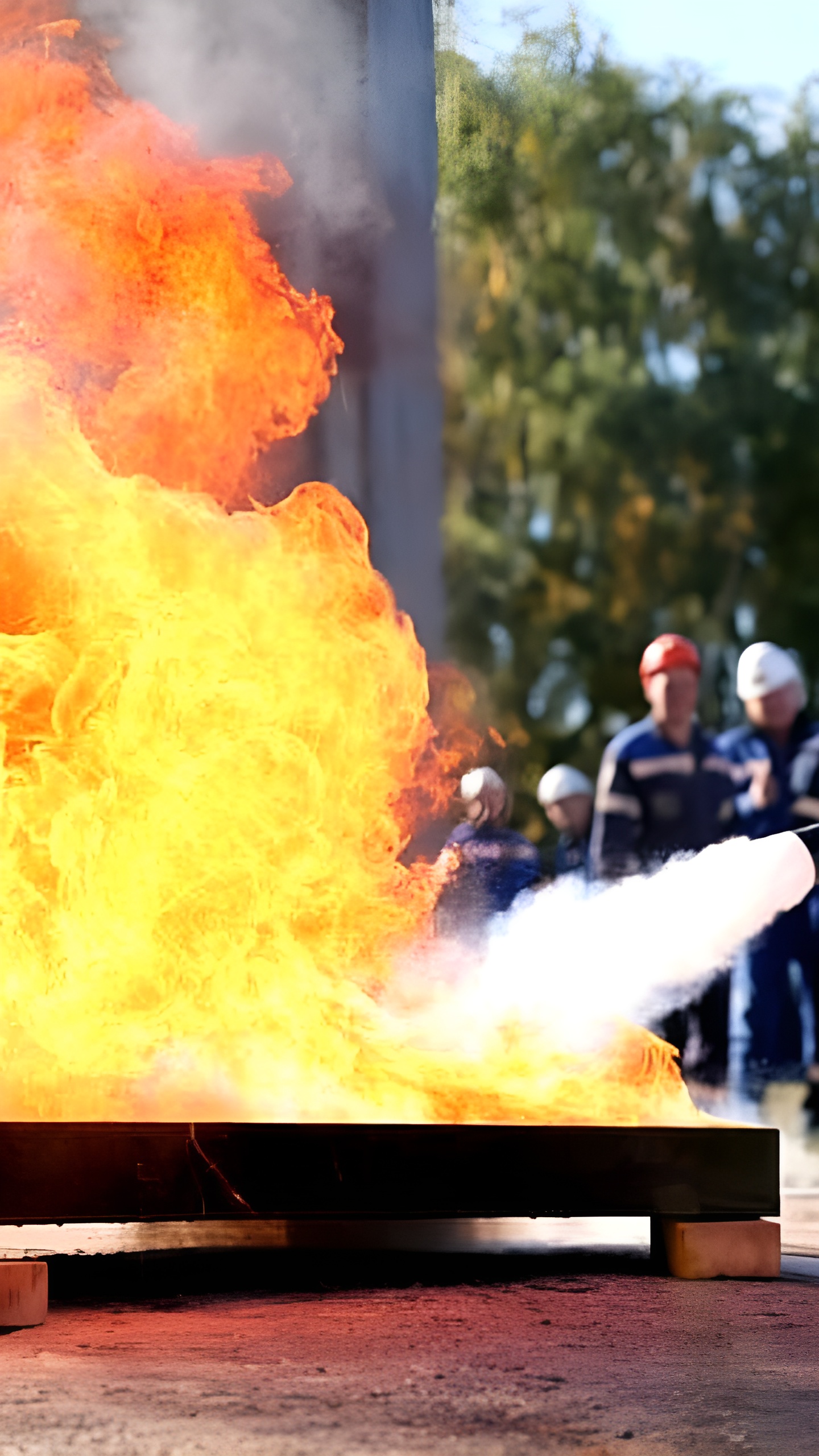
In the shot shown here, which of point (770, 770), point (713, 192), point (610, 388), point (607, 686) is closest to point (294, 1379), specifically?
point (770, 770)

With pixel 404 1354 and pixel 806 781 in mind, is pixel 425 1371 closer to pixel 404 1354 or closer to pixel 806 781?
pixel 404 1354

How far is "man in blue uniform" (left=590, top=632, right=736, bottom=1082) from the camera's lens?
8.15m

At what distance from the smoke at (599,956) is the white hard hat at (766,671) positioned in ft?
4.19

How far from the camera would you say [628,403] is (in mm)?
14133

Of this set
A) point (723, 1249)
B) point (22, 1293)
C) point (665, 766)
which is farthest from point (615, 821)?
point (22, 1293)

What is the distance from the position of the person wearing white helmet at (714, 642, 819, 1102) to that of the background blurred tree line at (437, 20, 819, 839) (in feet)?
16.9

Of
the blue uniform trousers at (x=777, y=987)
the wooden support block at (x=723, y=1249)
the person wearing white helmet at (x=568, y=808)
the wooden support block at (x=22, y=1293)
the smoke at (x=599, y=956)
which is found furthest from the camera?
the person wearing white helmet at (x=568, y=808)

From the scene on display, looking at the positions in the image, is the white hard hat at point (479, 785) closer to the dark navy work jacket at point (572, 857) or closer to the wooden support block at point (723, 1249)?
the dark navy work jacket at point (572, 857)

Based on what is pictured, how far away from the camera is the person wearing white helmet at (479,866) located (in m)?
7.80

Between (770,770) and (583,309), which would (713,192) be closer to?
(583,309)

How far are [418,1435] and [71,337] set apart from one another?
14.0ft

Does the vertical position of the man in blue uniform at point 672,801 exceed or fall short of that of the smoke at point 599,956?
it exceeds it

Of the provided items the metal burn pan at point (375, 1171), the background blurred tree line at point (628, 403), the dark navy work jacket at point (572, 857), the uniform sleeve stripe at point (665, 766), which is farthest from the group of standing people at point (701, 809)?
the background blurred tree line at point (628, 403)

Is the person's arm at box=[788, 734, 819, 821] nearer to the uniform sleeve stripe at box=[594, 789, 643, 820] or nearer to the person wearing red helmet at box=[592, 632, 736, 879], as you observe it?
the person wearing red helmet at box=[592, 632, 736, 879]
